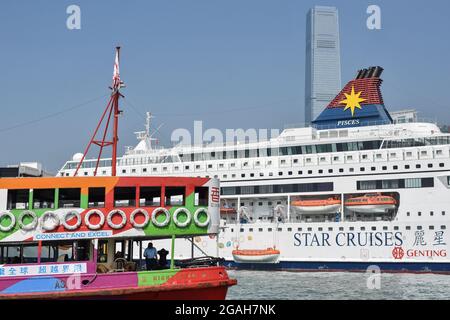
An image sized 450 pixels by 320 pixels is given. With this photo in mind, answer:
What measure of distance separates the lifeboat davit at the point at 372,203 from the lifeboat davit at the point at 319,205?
68 cm

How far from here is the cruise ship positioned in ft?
111

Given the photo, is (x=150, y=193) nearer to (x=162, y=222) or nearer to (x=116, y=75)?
(x=162, y=222)

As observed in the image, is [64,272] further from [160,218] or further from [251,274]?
[251,274]

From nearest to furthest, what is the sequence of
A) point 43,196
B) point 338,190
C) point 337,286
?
point 43,196 → point 337,286 → point 338,190

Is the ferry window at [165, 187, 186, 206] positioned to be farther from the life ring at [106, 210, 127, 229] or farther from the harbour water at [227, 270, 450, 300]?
the harbour water at [227, 270, 450, 300]

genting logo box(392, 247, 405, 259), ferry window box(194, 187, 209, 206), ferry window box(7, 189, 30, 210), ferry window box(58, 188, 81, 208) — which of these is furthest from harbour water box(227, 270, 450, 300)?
ferry window box(7, 189, 30, 210)

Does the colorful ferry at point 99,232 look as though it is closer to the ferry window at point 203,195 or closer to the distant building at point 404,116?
the ferry window at point 203,195

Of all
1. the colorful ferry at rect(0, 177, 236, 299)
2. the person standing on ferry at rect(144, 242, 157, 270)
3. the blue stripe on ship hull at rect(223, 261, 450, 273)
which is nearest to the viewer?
the colorful ferry at rect(0, 177, 236, 299)

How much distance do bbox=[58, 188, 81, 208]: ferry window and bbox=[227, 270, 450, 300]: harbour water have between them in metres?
7.49

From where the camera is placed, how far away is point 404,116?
39.5m

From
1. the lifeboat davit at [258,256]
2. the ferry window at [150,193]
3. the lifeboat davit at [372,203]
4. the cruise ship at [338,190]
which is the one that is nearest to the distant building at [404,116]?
the cruise ship at [338,190]

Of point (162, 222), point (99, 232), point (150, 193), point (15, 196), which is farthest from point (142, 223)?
point (15, 196)

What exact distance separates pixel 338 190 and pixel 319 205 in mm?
1421
